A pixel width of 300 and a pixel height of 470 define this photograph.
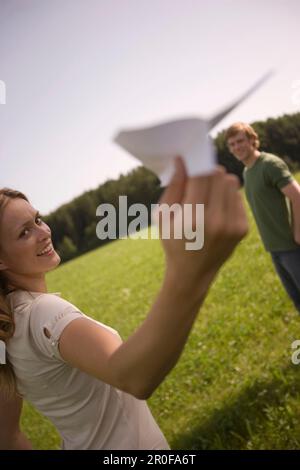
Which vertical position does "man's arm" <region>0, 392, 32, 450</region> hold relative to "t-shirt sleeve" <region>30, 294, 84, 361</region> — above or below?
below

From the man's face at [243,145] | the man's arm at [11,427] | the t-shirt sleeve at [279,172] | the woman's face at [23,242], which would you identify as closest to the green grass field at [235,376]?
the t-shirt sleeve at [279,172]

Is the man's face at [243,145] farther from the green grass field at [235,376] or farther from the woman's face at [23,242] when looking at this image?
the woman's face at [23,242]

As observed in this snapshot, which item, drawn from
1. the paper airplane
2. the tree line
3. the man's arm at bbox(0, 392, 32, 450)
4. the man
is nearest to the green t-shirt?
the man

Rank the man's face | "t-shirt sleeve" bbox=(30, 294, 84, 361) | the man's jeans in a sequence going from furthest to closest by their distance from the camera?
1. the man's jeans
2. the man's face
3. "t-shirt sleeve" bbox=(30, 294, 84, 361)

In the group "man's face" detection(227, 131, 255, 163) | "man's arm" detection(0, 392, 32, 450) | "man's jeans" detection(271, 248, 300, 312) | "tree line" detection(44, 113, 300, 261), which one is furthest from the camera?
"tree line" detection(44, 113, 300, 261)

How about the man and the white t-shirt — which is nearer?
the white t-shirt

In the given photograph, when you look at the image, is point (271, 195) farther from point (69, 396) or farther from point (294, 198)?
point (69, 396)

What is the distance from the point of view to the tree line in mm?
18922

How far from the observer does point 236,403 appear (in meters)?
2.97

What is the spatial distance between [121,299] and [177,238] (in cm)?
785

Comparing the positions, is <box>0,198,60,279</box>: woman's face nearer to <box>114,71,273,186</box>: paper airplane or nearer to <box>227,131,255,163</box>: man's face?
<box>114,71,273,186</box>: paper airplane

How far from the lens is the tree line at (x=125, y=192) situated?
1892 centimetres

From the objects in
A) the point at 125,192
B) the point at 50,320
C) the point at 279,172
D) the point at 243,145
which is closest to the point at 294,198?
the point at 279,172

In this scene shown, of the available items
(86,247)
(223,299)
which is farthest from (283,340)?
(86,247)
